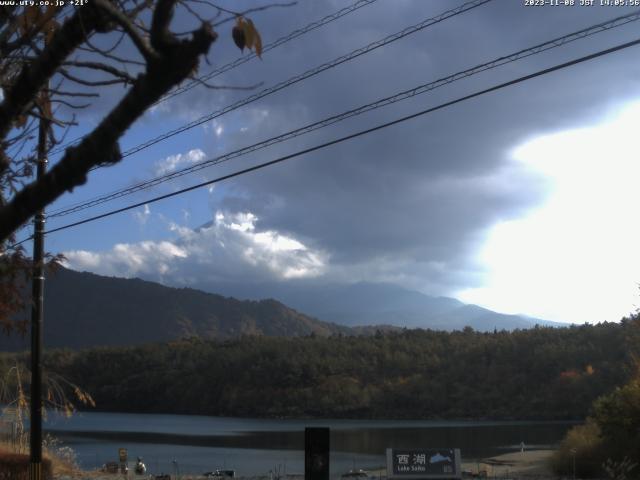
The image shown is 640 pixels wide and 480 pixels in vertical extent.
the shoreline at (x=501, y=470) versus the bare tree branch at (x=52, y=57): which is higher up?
the bare tree branch at (x=52, y=57)

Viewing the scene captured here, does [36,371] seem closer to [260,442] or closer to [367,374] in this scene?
[260,442]

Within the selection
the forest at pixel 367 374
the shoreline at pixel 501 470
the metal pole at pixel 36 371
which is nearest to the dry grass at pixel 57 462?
the shoreline at pixel 501 470

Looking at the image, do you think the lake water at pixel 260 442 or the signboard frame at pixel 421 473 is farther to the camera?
the lake water at pixel 260 442

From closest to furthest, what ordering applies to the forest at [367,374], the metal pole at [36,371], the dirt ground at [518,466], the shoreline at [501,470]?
the metal pole at [36,371] < the shoreline at [501,470] < the dirt ground at [518,466] < the forest at [367,374]

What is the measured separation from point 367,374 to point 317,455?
3847 inches

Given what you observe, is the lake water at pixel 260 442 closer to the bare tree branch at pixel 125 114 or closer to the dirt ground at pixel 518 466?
the dirt ground at pixel 518 466

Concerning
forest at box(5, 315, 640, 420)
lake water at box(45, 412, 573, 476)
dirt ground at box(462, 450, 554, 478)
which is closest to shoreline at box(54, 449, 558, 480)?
dirt ground at box(462, 450, 554, 478)

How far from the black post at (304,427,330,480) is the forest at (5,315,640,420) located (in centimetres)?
7142

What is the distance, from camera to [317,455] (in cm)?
1238

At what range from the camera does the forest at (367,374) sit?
8750 centimetres

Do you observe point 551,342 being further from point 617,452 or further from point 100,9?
point 100,9

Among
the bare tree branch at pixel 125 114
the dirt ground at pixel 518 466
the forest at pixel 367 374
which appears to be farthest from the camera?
the forest at pixel 367 374

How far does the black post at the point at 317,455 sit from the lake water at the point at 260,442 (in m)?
24.1

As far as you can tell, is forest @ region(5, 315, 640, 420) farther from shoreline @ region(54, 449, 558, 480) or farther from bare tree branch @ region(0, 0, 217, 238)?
bare tree branch @ region(0, 0, 217, 238)
